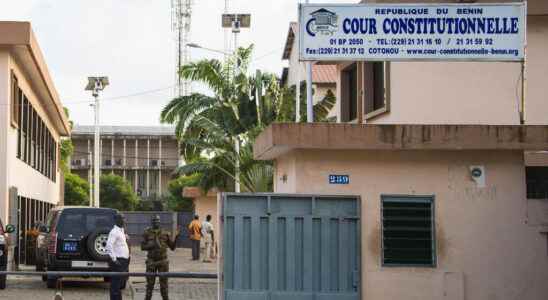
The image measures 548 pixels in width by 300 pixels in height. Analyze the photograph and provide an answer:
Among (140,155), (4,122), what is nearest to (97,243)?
(4,122)

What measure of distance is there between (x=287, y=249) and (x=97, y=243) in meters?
8.59

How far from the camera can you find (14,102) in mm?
26984

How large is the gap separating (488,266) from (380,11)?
12.6 ft

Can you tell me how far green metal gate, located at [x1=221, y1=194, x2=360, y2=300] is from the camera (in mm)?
12516

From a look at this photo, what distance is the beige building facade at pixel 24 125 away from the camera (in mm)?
25141

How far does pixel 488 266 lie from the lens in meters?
12.9

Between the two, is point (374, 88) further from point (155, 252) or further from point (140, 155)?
point (140, 155)

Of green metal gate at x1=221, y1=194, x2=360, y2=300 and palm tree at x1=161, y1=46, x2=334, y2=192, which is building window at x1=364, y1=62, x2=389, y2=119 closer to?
palm tree at x1=161, y1=46, x2=334, y2=192

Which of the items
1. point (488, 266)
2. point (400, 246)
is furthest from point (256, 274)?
point (488, 266)

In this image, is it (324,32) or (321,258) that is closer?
(321,258)

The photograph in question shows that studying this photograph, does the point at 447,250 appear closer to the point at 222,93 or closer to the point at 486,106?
the point at 486,106

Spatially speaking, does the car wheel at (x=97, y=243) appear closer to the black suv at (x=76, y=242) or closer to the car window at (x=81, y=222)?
the black suv at (x=76, y=242)

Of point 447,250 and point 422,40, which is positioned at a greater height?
point 422,40

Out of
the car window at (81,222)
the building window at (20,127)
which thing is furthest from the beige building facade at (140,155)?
the car window at (81,222)
